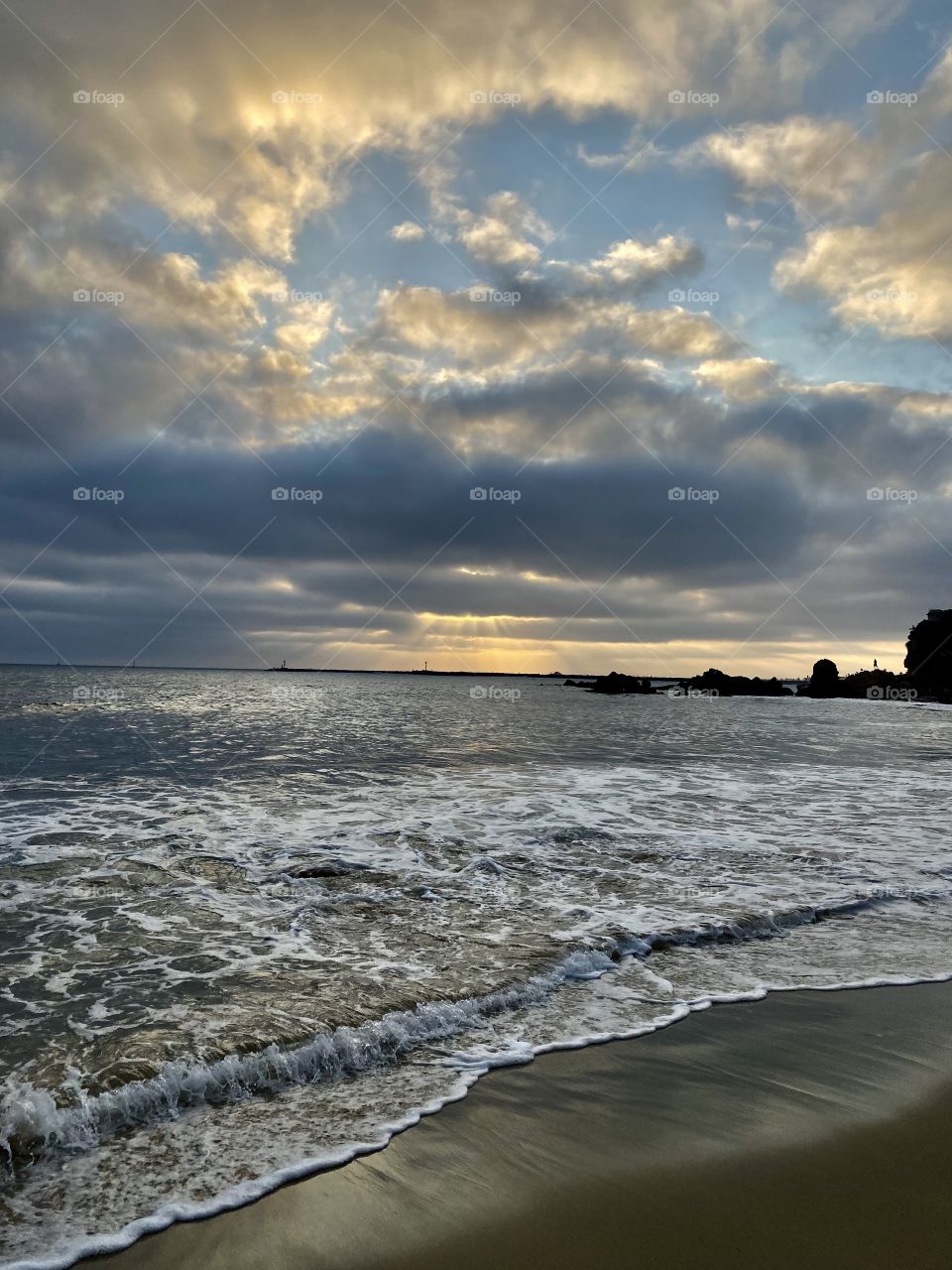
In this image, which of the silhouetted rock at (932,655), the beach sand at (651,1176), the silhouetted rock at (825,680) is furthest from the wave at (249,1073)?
the silhouetted rock at (825,680)

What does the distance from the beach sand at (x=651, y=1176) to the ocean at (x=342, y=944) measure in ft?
0.99

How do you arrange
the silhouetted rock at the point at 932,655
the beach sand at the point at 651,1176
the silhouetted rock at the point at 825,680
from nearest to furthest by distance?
the beach sand at the point at 651,1176 < the silhouetted rock at the point at 932,655 < the silhouetted rock at the point at 825,680

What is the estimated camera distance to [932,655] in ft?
393

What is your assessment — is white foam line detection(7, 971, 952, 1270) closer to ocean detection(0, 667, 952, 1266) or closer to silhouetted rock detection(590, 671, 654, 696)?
ocean detection(0, 667, 952, 1266)

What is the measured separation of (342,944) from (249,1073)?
290 centimetres

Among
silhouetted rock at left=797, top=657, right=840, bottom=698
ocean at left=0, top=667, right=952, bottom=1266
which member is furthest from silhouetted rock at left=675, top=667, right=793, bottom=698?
ocean at left=0, top=667, right=952, bottom=1266

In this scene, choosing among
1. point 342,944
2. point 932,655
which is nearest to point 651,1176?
point 342,944

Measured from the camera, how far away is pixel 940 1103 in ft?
16.2

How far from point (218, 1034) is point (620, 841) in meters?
9.69

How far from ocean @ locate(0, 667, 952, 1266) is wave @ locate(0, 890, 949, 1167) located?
19mm

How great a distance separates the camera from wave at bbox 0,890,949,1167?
4555mm

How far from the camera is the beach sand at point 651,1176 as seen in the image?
11.7 ft

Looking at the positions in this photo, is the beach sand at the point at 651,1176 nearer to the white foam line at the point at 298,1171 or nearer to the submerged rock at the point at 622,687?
the white foam line at the point at 298,1171

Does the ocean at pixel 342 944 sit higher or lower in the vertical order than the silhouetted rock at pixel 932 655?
lower
